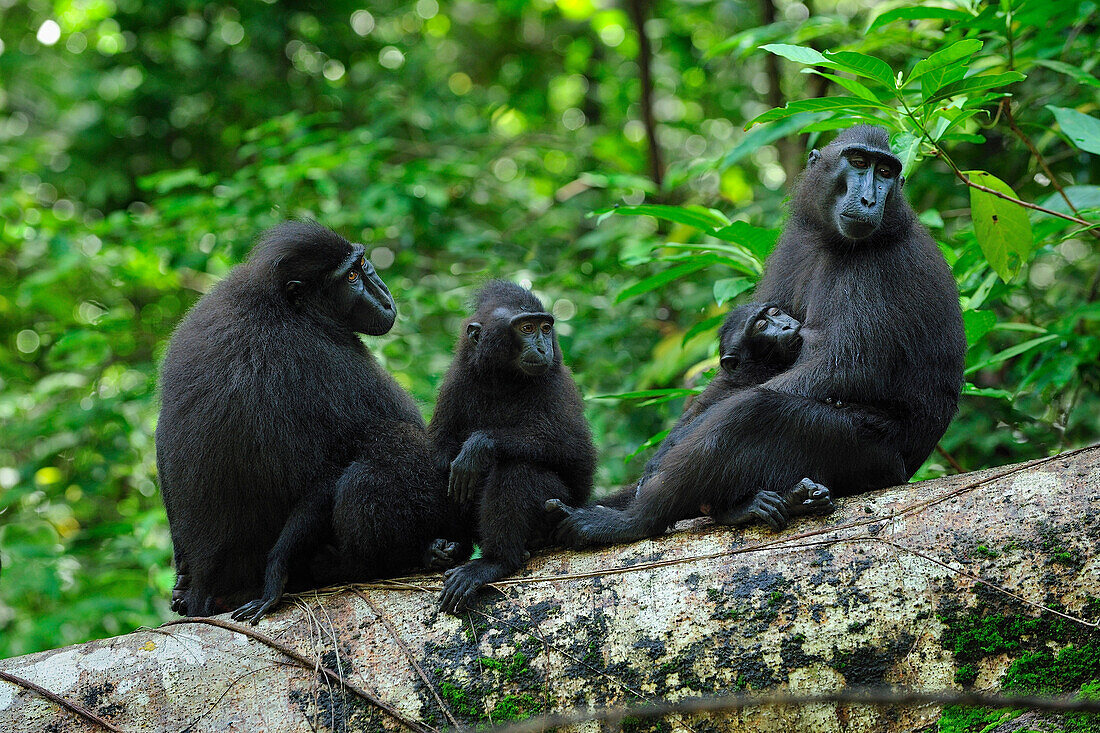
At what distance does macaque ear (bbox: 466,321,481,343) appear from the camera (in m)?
5.04

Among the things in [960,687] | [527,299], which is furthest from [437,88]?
[960,687]

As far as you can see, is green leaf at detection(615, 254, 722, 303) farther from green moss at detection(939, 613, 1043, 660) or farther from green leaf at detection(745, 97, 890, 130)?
green moss at detection(939, 613, 1043, 660)

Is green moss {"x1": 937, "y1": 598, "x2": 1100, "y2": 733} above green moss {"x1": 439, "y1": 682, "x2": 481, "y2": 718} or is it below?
above

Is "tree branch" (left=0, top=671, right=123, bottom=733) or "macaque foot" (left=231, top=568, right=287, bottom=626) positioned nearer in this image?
"tree branch" (left=0, top=671, right=123, bottom=733)

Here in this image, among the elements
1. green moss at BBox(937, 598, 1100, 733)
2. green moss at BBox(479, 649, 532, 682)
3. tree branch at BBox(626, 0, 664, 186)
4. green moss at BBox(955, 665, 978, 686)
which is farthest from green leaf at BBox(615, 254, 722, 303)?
tree branch at BBox(626, 0, 664, 186)

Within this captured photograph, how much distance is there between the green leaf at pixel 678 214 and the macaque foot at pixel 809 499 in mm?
1794

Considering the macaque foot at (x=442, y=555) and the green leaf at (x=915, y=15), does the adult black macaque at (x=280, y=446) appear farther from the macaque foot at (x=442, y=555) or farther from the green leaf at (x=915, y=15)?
the green leaf at (x=915, y=15)

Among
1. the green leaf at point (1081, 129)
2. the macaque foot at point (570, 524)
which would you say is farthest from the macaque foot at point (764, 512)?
the green leaf at point (1081, 129)

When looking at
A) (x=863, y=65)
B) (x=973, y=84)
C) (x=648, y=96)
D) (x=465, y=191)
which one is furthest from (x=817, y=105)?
(x=648, y=96)

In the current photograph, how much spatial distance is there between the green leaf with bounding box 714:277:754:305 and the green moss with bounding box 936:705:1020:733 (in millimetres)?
2444

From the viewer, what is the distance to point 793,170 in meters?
9.05

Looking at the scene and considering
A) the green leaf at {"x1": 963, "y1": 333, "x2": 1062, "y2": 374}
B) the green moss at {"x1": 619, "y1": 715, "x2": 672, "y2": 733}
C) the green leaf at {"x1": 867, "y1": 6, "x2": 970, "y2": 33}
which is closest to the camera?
the green moss at {"x1": 619, "y1": 715, "x2": 672, "y2": 733}

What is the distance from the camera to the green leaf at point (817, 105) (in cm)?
422

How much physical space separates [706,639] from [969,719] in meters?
0.97
